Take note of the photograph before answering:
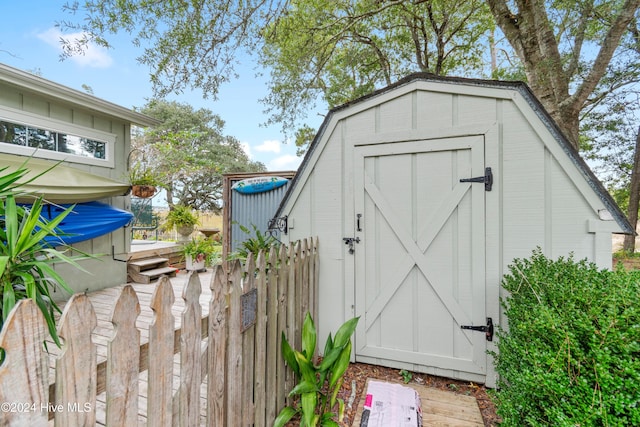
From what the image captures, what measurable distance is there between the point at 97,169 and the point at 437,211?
5638 millimetres

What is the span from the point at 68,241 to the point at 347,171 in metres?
4.34

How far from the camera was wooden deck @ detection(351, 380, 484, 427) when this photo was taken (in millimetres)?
2016

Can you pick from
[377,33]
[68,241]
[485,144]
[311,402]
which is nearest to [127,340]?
[311,402]

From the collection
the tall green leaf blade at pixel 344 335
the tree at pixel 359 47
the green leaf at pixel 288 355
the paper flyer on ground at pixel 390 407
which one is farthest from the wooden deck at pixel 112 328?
the tree at pixel 359 47

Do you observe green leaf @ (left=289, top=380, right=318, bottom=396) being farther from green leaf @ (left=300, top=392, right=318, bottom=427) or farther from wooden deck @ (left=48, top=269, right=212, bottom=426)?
wooden deck @ (left=48, top=269, right=212, bottom=426)

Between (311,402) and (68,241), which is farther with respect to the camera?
(68,241)

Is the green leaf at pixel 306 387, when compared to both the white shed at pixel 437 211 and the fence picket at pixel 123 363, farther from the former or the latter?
the fence picket at pixel 123 363

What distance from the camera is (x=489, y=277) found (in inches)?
92.4

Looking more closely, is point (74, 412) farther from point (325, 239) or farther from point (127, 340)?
point (325, 239)

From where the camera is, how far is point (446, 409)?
2150 mm

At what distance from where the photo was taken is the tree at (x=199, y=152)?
13453 mm

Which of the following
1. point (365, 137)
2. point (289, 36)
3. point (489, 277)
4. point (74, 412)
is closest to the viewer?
point (74, 412)

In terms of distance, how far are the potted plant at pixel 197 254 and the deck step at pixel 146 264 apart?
1.59 feet

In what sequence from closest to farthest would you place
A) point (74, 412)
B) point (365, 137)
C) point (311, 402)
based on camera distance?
point (74, 412), point (311, 402), point (365, 137)
